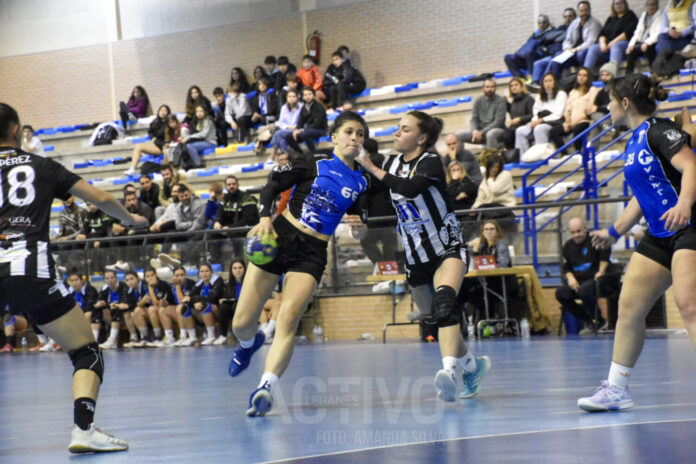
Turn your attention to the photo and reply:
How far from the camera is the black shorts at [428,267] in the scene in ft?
20.6

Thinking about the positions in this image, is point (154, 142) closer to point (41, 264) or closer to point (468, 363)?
point (468, 363)

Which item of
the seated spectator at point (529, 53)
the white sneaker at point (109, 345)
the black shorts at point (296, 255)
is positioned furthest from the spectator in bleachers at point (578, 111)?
the black shorts at point (296, 255)

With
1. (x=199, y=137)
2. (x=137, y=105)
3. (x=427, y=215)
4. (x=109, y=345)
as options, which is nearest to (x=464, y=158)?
(x=109, y=345)

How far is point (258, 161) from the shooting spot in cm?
2023

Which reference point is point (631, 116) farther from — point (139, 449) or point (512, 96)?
point (512, 96)

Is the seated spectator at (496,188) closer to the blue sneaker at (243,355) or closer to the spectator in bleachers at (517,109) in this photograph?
the spectator in bleachers at (517,109)

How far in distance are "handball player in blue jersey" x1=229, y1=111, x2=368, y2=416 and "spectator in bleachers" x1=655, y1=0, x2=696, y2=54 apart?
36.5 ft

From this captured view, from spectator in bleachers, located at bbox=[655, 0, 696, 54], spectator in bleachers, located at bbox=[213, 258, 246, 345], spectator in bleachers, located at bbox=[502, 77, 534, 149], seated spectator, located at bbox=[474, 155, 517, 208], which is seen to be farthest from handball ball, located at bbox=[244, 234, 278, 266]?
spectator in bleachers, located at bbox=[655, 0, 696, 54]

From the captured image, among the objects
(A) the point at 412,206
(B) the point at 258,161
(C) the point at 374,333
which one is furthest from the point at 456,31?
(A) the point at 412,206

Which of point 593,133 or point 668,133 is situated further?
point 593,133

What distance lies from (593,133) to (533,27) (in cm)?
591

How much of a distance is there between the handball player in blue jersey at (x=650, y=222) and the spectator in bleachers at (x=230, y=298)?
990 cm

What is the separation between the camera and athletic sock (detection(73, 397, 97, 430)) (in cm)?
450

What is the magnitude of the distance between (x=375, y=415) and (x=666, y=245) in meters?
1.78
